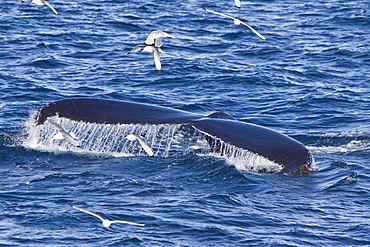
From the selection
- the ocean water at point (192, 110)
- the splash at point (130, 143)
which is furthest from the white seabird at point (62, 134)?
the ocean water at point (192, 110)

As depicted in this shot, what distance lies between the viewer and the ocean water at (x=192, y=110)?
780cm

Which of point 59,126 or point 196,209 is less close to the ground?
point 59,126

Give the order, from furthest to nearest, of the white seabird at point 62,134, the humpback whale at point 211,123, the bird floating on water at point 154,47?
the bird floating on water at point 154,47 → the white seabird at point 62,134 → the humpback whale at point 211,123

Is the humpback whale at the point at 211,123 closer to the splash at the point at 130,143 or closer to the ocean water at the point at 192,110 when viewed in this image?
the splash at the point at 130,143

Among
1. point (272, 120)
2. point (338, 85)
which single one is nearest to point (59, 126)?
point (272, 120)

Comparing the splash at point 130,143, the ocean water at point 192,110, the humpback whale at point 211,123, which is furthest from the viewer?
the splash at point 130,143

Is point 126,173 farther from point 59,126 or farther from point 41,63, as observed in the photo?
point 41,63

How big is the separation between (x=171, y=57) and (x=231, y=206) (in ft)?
41.0

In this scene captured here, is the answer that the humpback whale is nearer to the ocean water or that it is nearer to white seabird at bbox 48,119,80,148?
white seabird at bbox 48,119,80,148

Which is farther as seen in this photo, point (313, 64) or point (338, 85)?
point (313, 64)

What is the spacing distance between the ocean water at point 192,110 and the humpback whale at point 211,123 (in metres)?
0.29

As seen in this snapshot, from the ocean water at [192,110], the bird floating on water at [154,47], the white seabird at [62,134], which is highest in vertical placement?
the bird floating on water at [154,47]

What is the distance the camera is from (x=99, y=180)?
924cm

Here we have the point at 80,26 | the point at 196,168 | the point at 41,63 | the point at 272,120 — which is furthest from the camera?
the point at 80,26
